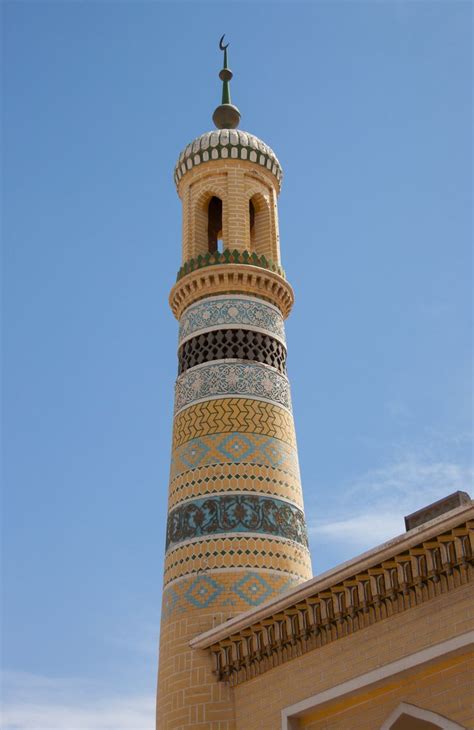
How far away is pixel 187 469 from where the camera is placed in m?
9.94

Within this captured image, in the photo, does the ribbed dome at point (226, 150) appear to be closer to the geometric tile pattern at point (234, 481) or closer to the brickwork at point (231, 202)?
the brickwork at point (231, 202)

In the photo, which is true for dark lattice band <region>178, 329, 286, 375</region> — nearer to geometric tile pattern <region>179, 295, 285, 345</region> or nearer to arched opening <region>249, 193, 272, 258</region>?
geometric tile pattern <region>179, 295, 285, 345</region>

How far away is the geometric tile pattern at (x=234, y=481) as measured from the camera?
9633 mm

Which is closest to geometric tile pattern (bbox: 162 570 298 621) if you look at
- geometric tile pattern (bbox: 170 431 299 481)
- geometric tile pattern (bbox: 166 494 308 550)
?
geometric tile pattern (bbox: 166 494 308 550)

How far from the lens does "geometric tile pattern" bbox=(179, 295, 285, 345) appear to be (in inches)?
419

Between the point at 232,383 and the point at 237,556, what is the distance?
192 centimetres

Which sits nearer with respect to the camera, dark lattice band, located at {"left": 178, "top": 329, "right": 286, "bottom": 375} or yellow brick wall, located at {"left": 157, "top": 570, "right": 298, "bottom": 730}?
yellow brick wall, located at {"left": 157, "top": 570, "right": 298, "bottom": 730}

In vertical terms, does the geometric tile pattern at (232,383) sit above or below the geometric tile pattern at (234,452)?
above

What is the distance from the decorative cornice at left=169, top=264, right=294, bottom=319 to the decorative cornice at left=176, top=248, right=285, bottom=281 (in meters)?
0.10

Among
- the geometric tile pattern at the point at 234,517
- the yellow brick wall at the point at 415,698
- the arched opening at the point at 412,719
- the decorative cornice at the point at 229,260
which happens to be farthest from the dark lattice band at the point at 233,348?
the arched opening at the point at 412,719

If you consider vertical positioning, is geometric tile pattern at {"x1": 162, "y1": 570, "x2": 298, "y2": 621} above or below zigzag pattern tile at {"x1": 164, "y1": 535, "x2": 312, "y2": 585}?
below

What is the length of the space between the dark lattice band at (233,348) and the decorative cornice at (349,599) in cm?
310

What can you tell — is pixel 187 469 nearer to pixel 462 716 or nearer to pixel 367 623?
pixel 367 623

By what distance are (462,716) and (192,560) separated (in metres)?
3.44
